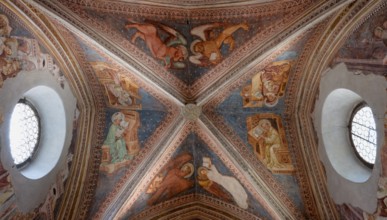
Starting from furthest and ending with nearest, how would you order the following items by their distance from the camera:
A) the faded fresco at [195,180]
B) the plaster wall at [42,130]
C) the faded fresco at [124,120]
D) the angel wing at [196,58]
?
the faded fresco at [195,180] → the faded fresco at [124,120] → the angel wing at [196,58] → the plaster wall at [42,130]

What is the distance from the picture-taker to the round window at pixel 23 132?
8.66 m

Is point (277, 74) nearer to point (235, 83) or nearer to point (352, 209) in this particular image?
point (235, 83)

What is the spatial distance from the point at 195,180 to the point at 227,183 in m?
0.96

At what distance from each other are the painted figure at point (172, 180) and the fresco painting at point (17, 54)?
Result: 3.96 metres

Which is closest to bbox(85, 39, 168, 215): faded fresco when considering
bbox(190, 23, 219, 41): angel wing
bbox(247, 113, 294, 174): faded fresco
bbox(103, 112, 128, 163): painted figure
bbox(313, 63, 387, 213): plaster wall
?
bbox(103, 112, 128, 163): painted figure

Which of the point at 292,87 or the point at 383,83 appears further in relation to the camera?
the point at 292,87

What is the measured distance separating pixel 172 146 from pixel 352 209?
453 centimetres

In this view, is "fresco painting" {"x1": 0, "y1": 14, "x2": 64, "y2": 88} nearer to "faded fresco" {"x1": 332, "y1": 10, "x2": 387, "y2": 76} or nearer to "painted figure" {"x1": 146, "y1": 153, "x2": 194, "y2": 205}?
"painted figure" {"x1": 146, "y1": 153, "x2": 194, "y2": 205}

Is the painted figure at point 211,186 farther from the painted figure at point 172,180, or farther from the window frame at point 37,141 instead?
the window frame at point 37,141

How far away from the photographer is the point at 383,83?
726 cm

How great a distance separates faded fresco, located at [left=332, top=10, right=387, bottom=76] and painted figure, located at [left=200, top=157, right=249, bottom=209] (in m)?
4.25

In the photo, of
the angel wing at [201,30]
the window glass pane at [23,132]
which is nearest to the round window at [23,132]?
the window glass pane at [23,132]

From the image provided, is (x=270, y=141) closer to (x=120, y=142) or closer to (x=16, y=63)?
(x=120, y=142)

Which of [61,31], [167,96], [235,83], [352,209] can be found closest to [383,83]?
[352,209]
